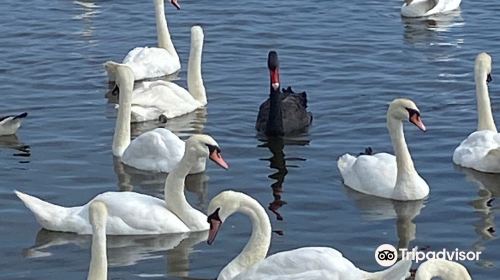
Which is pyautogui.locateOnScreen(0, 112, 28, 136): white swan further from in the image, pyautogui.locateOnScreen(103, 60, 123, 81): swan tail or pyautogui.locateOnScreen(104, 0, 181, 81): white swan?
pyautogui.locateOnScreen(104, 0, 181, 81): white swan

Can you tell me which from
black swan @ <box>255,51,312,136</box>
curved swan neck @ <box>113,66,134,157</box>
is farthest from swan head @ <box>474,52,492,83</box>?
curved swan neck @ <box>113,66,134,157</box>

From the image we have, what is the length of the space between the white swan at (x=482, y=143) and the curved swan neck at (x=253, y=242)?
160 inches

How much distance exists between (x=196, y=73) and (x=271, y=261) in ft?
25.8

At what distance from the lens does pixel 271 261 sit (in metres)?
11.6

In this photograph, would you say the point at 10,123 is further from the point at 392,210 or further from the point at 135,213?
the point at 392,210

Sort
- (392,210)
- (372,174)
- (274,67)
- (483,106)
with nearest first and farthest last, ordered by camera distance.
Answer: (392,210)
(372,174)
(483,106)
(274,67)

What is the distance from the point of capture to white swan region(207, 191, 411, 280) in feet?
36.6

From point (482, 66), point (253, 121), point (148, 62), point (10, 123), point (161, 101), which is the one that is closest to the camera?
point (482, 66)

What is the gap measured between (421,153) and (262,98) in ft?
11.2

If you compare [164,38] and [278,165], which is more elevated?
[164,38]

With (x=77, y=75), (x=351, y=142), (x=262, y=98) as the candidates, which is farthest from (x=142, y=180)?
(x=77, y=75)

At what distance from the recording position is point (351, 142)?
1706 cm

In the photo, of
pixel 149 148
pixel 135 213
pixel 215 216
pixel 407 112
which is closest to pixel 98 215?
pixel 215 216

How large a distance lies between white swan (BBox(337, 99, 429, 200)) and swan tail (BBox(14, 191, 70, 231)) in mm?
3118
